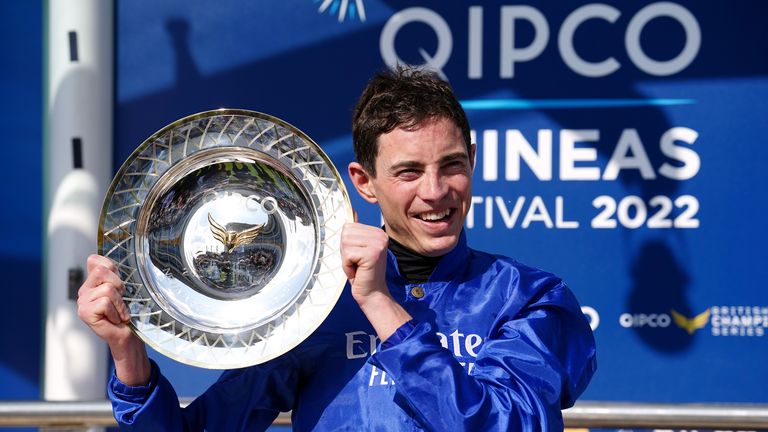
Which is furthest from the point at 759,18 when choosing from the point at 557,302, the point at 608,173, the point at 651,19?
the point at 557,302

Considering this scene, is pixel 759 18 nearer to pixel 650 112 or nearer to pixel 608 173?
pixel 650 112

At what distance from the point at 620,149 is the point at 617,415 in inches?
45.1

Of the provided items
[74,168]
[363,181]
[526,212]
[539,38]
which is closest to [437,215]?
[363,181]

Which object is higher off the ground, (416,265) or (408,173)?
(408,173)

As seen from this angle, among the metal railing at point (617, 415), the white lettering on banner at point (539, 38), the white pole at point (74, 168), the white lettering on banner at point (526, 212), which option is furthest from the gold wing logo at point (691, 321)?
the white pole at point (74, 168)

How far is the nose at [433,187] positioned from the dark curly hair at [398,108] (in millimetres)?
81

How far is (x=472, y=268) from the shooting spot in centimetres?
159

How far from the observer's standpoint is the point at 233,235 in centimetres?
151

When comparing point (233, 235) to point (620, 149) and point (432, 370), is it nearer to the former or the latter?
point (432, 370)

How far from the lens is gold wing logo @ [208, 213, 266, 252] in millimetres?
1515

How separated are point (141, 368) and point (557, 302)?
25.6 inches

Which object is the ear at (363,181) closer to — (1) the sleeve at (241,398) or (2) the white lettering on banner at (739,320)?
(1) the sleeve at (241,398)

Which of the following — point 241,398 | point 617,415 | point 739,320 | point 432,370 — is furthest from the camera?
point 739,320

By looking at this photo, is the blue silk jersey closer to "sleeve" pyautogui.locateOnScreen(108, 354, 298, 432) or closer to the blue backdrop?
"sleeve" pyautogui.locateOnScreen(108, 354, 298, 432)
